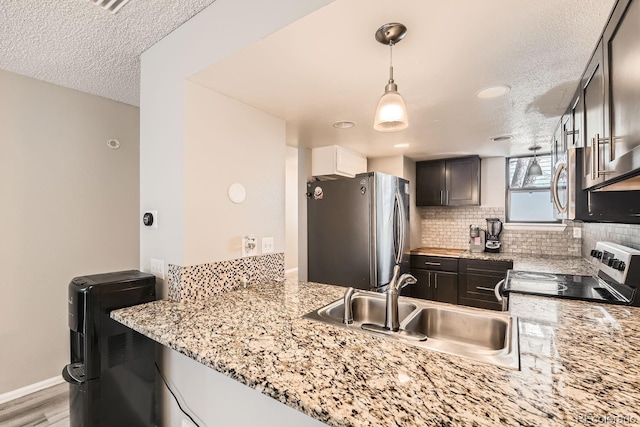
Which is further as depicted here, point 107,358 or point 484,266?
point 484,266

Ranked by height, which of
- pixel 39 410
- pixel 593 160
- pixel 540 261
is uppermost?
pixel 593 160

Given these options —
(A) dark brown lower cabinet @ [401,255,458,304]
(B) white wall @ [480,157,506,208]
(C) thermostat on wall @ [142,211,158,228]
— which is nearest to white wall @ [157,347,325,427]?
(C) thermostat on wall @ [142,211,158,228]

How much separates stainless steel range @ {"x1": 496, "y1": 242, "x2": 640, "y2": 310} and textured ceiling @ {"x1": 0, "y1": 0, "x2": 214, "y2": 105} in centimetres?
249

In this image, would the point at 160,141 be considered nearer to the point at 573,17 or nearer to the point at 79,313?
the point at 79,313

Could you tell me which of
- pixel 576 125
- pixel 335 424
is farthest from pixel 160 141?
pixel 576 125

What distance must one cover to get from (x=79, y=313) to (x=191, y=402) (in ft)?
2.37

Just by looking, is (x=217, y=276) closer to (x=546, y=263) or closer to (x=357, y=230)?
(x=357, y=230)

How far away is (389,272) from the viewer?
294 centimetres

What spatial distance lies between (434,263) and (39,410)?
3806mm

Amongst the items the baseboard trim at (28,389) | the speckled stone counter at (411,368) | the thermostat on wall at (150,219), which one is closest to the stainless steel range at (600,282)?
the speckled stone counter at (411,368)

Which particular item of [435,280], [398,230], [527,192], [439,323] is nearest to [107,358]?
[439,323]

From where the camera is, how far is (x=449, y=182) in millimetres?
3928

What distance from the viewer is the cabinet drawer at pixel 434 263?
3.50 metres

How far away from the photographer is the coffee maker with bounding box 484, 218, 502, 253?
3.70m
